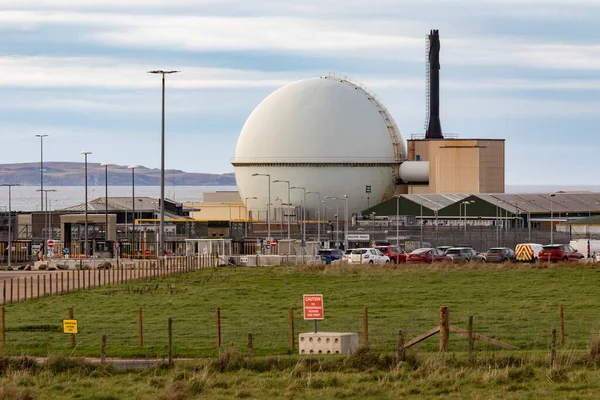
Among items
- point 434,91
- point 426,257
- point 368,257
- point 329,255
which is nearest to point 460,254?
point 426,257

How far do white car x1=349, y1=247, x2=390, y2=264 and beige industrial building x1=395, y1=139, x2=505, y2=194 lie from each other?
177 ft

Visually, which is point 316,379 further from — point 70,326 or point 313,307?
point 70,326

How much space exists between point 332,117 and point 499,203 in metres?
21.1

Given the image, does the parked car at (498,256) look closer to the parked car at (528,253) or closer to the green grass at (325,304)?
the parked car at (528,253)

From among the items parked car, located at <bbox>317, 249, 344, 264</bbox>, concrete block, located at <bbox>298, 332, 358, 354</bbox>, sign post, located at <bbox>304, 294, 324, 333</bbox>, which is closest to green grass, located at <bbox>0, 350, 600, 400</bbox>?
concrete block, located at <bbox>298, 332, 358, 354</bbox>

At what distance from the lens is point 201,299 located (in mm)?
40781

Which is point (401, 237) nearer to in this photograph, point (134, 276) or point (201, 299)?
point (134, 276)

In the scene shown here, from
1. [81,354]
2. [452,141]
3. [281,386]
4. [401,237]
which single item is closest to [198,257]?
[401,237]

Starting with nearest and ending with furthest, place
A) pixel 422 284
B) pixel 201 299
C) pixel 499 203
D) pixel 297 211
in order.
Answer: pixel 201 299
pixel 422 284
pixel 499 203
pixel 297 211

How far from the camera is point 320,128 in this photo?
119 metres

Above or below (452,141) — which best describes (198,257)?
below

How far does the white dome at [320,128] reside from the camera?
118 m

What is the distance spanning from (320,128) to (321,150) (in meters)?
2.55

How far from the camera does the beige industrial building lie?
4670 inches
